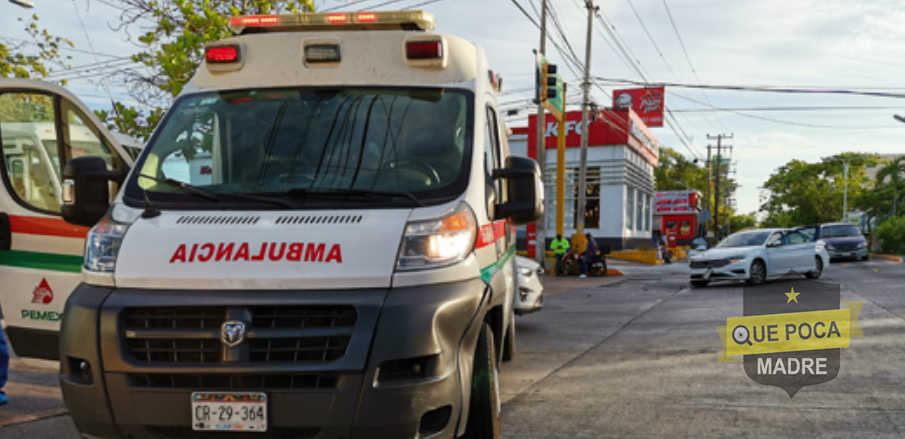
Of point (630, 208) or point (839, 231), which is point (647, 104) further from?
point (839, 231)

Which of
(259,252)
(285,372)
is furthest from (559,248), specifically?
(285,372)

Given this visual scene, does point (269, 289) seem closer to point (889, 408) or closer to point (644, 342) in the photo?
point (889, 408)

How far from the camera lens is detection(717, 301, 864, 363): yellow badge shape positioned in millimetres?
7715

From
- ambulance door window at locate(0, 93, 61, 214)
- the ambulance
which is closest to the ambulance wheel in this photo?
the ambulance

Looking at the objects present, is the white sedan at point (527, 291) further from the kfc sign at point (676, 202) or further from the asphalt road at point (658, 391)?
the kfc sign at point (676, 202)

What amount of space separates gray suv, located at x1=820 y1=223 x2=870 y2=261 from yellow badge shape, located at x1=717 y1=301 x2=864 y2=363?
76.7 ft

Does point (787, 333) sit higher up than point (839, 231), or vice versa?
point (839, 231)

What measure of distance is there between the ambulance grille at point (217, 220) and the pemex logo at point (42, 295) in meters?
2.27

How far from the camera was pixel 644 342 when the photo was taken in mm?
9281

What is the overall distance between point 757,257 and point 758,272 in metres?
0.40

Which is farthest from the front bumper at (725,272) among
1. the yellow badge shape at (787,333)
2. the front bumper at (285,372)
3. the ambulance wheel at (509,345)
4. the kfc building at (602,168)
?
the kfc building at (602,168)

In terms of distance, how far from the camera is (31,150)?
5.86 meters

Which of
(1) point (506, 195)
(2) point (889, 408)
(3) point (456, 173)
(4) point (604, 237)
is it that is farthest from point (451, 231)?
(4) point (604, 237)

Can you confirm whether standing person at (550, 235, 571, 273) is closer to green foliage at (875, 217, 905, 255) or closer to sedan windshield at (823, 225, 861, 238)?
sedan windshield at (823, 225, 861, 238)
